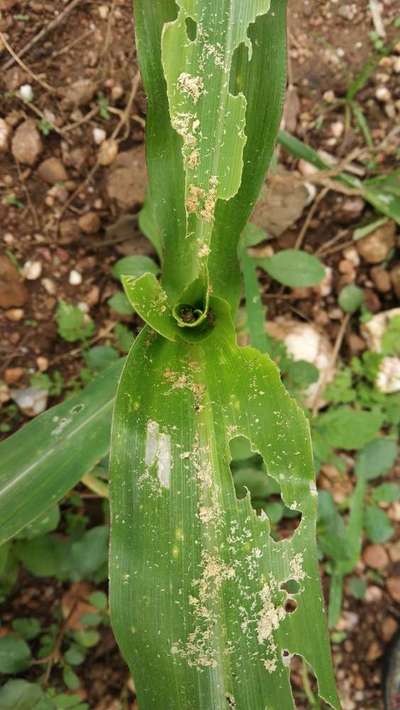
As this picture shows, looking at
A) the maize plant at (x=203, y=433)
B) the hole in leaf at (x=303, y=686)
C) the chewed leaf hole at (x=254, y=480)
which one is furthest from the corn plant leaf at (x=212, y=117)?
the hole in leaf at (x=303, y=686)

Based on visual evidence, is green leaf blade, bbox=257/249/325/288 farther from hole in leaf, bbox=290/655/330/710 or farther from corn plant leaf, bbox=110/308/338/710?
hole in leaf, bbox=290/655/330/710

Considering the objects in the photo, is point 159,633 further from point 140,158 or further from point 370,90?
point 370,90

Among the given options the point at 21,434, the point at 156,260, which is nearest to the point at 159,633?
the point at 21,434

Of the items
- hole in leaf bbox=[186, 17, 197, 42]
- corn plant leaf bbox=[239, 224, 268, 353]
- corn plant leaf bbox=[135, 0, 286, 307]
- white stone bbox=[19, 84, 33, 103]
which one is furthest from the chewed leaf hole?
white stone bbox=[19, 84, 33, 103]

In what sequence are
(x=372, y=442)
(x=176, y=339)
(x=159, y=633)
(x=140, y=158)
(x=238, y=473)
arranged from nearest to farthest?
(x=159, y=633)
(x=176, y=339)
(x=238, y=473)
(x=140, y=158)
(x=372, y=442)

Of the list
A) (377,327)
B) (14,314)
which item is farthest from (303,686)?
(14,314)

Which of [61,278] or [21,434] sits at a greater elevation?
[61,278]

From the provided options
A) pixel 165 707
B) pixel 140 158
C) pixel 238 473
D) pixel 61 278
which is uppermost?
pixel 140 158
